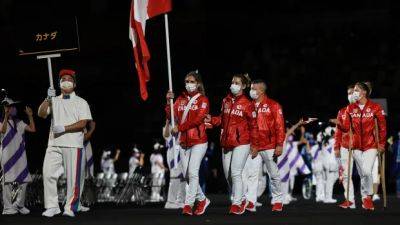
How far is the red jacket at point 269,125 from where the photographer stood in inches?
744

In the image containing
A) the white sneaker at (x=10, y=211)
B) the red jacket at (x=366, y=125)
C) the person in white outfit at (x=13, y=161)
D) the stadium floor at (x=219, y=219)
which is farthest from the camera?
the red jacket at (x=366, y=125)

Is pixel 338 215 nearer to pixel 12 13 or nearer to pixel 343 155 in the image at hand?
pixel 343 155

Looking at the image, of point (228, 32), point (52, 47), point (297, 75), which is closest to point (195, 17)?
point (228, 32)

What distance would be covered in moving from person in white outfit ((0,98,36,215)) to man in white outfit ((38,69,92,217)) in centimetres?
164

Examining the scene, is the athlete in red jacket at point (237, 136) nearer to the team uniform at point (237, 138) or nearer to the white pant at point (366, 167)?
the team uniform at point (237, 138)

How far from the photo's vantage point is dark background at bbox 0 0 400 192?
35594 millimetres

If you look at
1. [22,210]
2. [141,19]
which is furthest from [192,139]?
[22,210]

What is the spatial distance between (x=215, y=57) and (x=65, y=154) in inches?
896

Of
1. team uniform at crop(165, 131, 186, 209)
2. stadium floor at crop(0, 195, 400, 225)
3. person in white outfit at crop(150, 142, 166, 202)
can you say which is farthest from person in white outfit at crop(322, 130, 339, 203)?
stadium floor at crop(0, 195, 400, 225)

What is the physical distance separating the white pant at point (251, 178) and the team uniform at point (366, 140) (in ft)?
6.67

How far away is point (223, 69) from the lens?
1496 inches

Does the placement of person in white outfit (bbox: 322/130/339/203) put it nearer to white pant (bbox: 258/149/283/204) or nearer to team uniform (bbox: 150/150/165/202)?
team uniform (bbox: 150/150/165/202)

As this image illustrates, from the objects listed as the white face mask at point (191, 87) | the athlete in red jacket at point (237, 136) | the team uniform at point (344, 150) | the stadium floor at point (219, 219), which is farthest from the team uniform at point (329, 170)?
the white face mask at point (191, 87)

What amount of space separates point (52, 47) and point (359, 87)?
223 inches
